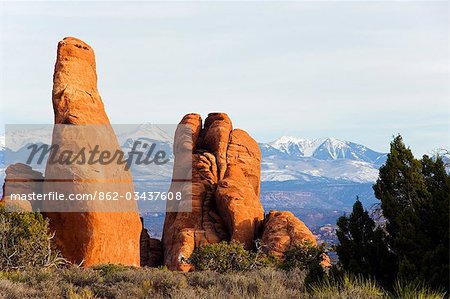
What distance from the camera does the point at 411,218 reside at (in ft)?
46.9

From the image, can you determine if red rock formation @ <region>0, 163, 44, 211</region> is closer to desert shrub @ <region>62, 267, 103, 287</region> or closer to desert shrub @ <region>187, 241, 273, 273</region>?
desert shrub @ <region>187, 241, 273, 273</region>

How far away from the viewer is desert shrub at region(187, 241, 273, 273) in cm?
3259

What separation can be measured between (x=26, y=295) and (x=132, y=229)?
20.1 metres

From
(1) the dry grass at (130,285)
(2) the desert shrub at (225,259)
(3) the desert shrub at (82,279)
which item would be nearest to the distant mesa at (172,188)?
(2) the desert shrub at (225,259)

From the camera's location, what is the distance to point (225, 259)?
33.2 m

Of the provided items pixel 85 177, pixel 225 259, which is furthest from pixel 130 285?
pixel 225 259

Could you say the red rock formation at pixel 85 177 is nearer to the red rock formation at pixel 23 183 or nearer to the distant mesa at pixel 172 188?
the distant mesa at pixel 172 188

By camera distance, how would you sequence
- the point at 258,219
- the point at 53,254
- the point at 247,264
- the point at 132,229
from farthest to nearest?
the point at 258,219
the point at 132,229
the point at 247,264
the point at 53,254

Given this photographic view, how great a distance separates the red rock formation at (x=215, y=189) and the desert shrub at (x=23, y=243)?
505 inches

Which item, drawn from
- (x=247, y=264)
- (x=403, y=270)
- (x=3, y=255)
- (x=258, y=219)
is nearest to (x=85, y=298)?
(x=403, y=270)

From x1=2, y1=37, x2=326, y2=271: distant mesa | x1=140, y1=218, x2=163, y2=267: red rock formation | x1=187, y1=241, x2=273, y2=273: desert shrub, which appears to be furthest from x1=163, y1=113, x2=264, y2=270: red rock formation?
x1=187, y1=241, x2=273, y2=273: desert shrub

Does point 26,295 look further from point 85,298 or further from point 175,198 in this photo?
point 175,198

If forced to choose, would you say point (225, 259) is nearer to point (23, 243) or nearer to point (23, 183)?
point (23, 243)

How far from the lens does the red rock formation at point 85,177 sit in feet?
103
